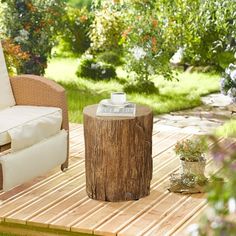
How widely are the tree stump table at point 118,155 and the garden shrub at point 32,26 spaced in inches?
147

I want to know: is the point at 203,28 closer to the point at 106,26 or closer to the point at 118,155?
the point at 106,26

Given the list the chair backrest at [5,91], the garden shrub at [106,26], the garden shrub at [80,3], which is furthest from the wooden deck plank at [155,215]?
the garden shrub at [80,3]

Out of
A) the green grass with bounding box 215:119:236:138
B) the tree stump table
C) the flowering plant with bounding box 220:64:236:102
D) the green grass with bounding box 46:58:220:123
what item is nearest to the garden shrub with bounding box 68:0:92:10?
the green grass with bounding box 46:58:220:123

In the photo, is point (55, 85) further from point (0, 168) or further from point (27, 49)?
point (27, 49)

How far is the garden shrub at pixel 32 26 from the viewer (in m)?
7.82

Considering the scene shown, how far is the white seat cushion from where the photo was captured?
418 centimetres

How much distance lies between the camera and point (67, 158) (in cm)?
474

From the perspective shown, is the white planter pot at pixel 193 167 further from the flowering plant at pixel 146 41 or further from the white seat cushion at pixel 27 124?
the flowering plant at pixel 146 41

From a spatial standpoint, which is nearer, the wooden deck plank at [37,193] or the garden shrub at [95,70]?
the wooden deck plank at [37,193]

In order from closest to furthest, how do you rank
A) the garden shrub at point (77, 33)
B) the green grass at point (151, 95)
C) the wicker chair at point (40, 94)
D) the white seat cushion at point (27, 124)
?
the white seat cushion at point (27, 124) < the wicker chair at point (40, 94) < the green grass at point (151, 95) < the garden shrub at point (77, 33)

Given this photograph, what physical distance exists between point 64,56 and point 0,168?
231 inches

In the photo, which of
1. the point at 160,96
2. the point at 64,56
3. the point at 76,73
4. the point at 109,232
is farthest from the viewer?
the point at 64,56

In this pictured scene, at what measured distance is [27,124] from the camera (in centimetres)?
430

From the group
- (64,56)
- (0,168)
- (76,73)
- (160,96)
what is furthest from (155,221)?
(64,56)
